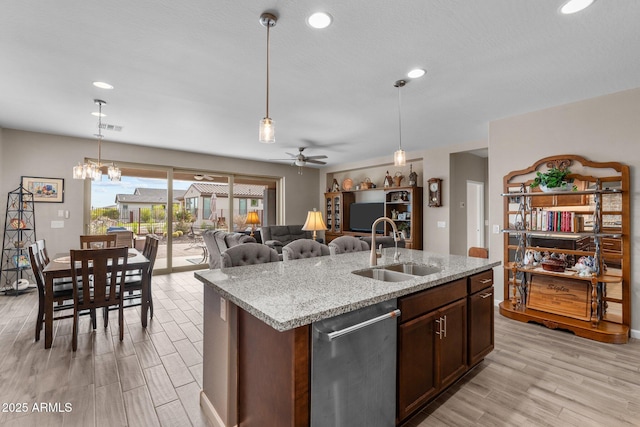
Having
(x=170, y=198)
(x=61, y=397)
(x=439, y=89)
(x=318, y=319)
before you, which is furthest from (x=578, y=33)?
(x=170, y=198)

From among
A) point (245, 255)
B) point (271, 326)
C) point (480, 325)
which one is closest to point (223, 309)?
point (271, 326)

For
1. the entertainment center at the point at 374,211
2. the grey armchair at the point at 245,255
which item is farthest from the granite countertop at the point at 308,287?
the entertainment center at the point at 374,211

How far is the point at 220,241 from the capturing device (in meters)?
5.03

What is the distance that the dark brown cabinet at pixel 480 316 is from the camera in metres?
2.30

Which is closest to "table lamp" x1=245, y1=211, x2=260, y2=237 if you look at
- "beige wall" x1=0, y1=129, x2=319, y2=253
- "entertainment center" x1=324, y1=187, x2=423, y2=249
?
"beige wall" x1=0, y1=129, x2=319, y2=253

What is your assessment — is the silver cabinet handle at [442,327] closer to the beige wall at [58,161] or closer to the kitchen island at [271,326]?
the kitchen island at [271,326]

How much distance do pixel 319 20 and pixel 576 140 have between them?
3.29m

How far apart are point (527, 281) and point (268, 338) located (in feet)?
12.0

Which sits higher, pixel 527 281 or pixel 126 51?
pixel 126 51

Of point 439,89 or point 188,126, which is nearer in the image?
point 439,89

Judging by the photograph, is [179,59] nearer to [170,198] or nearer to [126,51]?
[126,51]

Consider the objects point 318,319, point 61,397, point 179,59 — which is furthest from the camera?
point 179,59

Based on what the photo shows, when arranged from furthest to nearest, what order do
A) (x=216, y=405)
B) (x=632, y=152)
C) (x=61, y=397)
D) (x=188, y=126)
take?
(x=188, y=126)
(x=632, y=152)
(x=61, y=397)
(x=216, y=405)

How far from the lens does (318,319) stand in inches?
50.0
